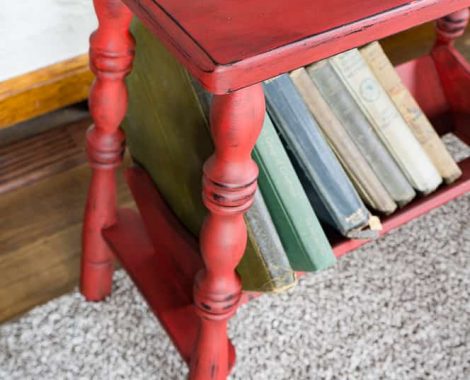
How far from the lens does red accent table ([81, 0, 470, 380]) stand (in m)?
0.60

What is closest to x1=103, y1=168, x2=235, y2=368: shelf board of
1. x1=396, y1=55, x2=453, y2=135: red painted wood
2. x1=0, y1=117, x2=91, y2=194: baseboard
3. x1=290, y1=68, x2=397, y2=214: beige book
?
x1=290, y1=68, x2=397, y2=214: beige book

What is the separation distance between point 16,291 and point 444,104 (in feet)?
2.52

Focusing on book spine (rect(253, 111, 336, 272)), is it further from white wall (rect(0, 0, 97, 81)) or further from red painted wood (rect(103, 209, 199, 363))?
white wall (rect(0, 0, 97, 81))

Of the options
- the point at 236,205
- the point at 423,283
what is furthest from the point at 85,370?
the point at 423,283

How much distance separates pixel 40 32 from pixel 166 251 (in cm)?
43

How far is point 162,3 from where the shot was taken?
64 centimetres

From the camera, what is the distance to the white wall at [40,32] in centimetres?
113

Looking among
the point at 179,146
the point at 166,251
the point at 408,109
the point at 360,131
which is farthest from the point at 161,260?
the point at 408,109

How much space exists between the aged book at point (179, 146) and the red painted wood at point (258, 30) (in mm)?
190

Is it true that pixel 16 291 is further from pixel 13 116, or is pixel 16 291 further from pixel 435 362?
pixel 435 362

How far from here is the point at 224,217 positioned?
2.43ft

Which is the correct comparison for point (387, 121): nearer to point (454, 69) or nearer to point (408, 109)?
point (408, 109)

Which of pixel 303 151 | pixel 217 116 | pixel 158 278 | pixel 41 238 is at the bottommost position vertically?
pixel 41 238

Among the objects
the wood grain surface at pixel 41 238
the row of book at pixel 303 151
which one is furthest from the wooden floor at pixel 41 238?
the row of book at pixel 303 151
